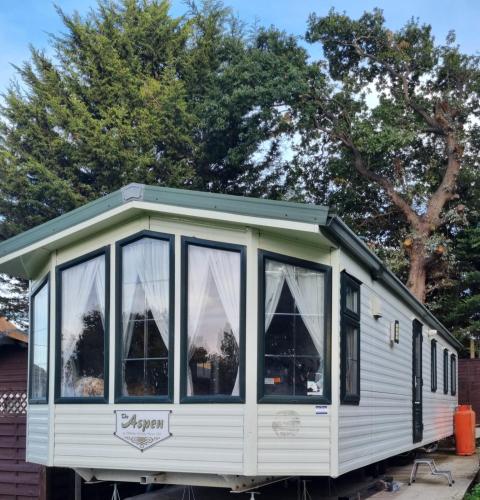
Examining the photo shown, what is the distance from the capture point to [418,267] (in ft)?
71.0

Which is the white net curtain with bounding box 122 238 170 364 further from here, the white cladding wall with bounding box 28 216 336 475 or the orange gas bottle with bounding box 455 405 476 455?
the orange gas bottle with bounding box 455 405 476 455

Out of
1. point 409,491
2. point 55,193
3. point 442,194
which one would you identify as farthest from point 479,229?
point 409,491

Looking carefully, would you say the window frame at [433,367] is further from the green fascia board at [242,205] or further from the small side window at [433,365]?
the green fascia board at [242,205]

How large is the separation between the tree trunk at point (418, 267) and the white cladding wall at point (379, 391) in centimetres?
972

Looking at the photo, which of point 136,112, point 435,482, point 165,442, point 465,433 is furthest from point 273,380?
point 136,112

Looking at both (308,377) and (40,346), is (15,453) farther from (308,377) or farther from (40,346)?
(308,377)

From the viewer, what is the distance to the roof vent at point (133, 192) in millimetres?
6828

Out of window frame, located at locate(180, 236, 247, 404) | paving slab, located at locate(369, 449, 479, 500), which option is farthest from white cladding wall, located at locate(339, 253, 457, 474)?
window frame, located at locate(180, 236, 247, 404)

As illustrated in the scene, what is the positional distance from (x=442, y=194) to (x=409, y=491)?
603 inches

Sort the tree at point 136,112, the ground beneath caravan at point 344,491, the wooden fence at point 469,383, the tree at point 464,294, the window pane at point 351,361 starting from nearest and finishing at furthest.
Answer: the window pane at point 351,361 < the ground beneath caravan at point 344,491 < the wooden fence at point 469,383 < the tree at point 136,112 < the tree at point 464,294

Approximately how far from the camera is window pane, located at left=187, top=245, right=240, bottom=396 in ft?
21.3

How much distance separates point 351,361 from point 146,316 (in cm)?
206

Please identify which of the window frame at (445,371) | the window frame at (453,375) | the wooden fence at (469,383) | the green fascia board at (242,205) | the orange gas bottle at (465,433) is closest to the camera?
the green fascia board at (242,205)

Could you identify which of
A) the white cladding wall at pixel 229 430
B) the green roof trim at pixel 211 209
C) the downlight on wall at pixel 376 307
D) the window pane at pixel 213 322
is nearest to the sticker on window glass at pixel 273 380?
the white cladding wall at pixel 229 430
